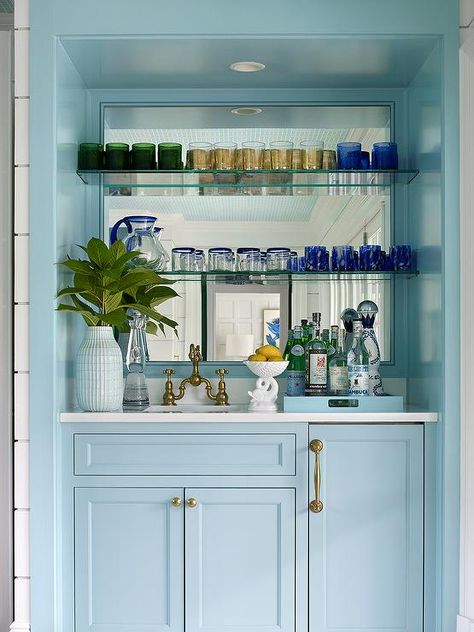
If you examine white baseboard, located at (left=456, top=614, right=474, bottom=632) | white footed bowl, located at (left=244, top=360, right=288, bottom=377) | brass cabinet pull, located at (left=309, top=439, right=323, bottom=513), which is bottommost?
white baseboard, located at (left=456, top=614, right=474, bottom=632)

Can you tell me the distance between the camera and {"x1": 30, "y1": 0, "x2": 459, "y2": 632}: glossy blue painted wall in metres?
3.10

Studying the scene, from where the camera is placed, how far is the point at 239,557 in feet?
10.4

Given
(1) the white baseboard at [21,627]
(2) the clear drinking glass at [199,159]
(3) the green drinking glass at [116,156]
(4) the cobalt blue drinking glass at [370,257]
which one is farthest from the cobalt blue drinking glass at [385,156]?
(1) the white baseboard at [21,627]

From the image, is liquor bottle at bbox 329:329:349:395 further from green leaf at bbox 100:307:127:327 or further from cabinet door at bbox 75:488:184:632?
green leaf at bbox 100:307:127:327

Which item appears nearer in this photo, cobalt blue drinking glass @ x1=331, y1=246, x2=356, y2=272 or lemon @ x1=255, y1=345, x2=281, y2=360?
lemon @ x1=255, y1=345, x2=281, y2=360

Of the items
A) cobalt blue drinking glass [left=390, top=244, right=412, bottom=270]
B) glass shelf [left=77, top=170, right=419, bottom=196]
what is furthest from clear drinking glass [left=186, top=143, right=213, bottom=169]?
cobalt blue drinking glass [left=390, top=244, right=412, bottom=270]

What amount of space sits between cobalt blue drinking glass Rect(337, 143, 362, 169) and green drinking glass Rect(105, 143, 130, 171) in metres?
0.86

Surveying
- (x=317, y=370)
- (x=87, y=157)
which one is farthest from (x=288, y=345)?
(x=87, y=157)

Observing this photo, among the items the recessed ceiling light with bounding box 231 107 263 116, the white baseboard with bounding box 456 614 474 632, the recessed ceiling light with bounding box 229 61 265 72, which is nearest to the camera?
the white baseboard with bounding box 456 614 474 632

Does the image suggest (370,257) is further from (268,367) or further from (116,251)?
(116,251)

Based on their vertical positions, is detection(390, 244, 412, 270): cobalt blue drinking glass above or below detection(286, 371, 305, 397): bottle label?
above

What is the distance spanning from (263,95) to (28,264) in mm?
1263

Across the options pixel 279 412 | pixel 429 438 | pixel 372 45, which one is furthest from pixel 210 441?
pixel 372 45

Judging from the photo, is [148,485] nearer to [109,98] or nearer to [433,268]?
[433,268]
